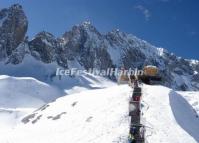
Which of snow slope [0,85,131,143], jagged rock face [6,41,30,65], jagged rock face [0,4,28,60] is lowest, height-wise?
snow slope [0,85,131,143]

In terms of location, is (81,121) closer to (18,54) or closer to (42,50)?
(18,54)

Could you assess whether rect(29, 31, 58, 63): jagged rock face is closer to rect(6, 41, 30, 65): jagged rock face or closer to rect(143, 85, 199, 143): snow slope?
rect(6, 41, 30, 65): jagged rock face

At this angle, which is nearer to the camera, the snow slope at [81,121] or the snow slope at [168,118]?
the snow slope at [168,118]

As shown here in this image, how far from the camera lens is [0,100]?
11075 cm

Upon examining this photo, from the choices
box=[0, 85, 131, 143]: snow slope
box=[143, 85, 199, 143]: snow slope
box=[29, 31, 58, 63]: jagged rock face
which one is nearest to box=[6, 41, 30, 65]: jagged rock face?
box=[29, 31, 58, 63]: jagged rock face

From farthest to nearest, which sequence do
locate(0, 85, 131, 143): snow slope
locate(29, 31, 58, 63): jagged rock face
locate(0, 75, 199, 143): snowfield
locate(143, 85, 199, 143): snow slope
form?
locate(29, 31, 58, 63): jagged rock face → locate(0, 85, 131, 143): snow slope → locate(0, 75, 199, 143): snowfield → locate(143, 85, 199, 143): snow slope

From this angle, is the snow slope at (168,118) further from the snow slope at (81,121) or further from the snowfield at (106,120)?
the snow slope at (81,121)

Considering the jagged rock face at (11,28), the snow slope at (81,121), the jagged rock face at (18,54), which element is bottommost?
the snow slope at (81,121)

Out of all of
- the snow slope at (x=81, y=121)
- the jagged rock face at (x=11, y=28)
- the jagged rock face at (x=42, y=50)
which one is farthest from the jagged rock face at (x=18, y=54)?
the snow slope at (x=81, y=121)

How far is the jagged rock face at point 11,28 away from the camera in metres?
180

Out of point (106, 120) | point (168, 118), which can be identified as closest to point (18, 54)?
point (106, 120)

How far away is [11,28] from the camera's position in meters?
189

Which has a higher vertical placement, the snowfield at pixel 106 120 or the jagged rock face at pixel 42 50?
the jagged rock face at pixel 42 50

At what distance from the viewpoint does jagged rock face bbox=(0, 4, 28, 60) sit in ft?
589
